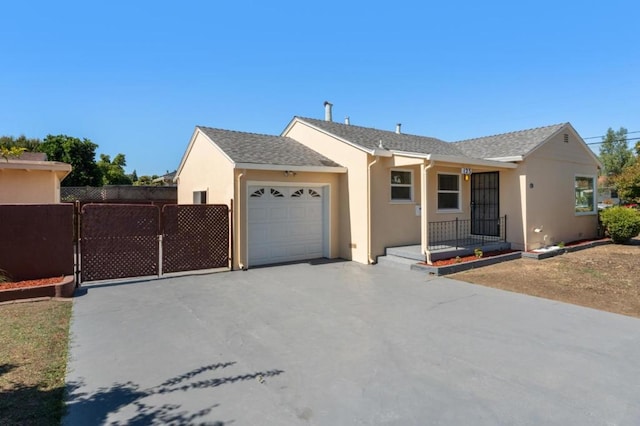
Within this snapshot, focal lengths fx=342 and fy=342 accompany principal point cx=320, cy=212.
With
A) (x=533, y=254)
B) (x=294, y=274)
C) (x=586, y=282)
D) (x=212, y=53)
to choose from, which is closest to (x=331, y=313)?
(x=294, y=274)

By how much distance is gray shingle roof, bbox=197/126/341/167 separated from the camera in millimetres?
10227

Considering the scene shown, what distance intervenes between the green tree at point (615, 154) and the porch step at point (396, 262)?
5220cm

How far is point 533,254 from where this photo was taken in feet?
36.7

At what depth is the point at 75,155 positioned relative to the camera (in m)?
29.2

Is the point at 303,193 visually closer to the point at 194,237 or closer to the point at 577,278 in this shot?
the point at 194,237

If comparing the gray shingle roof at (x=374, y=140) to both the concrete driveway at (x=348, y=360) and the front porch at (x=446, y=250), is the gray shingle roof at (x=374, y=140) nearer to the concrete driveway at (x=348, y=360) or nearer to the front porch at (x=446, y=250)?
the front porch at (x=446, y=250)

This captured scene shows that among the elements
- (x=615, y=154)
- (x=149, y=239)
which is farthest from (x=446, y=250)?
(x=615, y=154)

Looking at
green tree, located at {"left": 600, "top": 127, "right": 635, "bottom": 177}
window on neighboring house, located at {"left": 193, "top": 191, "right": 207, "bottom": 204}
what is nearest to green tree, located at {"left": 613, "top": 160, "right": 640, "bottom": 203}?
window on neighboring house, located at {"left": 193, "top": 191, "right": 207, "bottom": 204}

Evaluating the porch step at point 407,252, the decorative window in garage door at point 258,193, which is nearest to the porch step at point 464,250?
the porch step at point 407,252

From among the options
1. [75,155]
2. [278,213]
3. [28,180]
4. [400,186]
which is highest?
[75,155]

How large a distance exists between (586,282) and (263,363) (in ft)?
26.6

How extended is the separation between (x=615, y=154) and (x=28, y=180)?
66518 millimetres

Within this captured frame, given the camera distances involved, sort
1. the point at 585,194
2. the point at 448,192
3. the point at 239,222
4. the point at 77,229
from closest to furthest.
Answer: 1. the point at 77,229
2. the point at 239,222
3. the point at 448,192
4. the point at 585,194

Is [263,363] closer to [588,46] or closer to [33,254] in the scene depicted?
[33,254]
